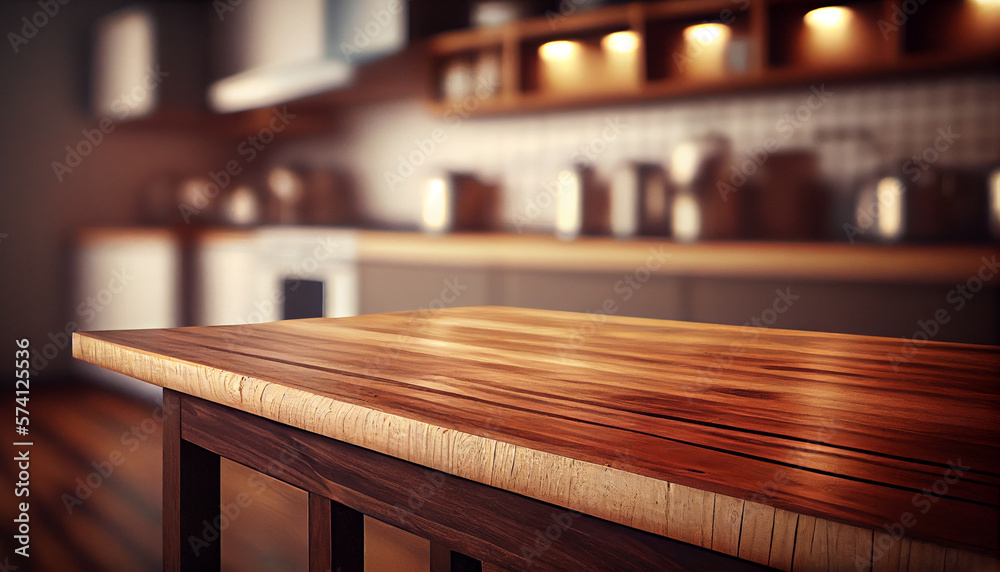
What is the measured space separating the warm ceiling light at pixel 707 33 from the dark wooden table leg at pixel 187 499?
2093 mm

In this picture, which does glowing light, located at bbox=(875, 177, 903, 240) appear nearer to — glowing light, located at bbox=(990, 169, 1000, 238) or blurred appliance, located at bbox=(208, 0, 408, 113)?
glowing light, located at bbox=(990, 169, 1000, 238)

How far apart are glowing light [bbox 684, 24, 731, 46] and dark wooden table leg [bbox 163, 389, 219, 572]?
2093mm

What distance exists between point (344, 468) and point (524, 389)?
16cm

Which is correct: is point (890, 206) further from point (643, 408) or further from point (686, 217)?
point (643, 408)

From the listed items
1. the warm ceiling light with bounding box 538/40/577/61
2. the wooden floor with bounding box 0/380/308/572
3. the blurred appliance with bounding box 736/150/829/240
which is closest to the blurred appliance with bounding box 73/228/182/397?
the wooden floor with bounding box 0/380/308/572

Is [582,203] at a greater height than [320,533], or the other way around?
[582,203]

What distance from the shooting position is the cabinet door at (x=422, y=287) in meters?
2.82

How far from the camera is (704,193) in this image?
2383 mm

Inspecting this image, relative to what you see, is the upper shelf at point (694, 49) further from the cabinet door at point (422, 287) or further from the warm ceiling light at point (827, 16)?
the cabinet door at point (422, 287)

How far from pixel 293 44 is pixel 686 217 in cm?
236

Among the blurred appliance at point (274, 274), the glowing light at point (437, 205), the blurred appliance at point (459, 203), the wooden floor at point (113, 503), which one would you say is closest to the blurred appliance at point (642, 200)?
the blurred appliance at point (459, 203)

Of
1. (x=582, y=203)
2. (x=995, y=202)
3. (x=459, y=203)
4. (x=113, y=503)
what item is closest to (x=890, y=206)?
(x=995, y=202)

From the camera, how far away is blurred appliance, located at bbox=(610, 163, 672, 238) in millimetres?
2508

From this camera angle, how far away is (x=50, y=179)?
3.83m
